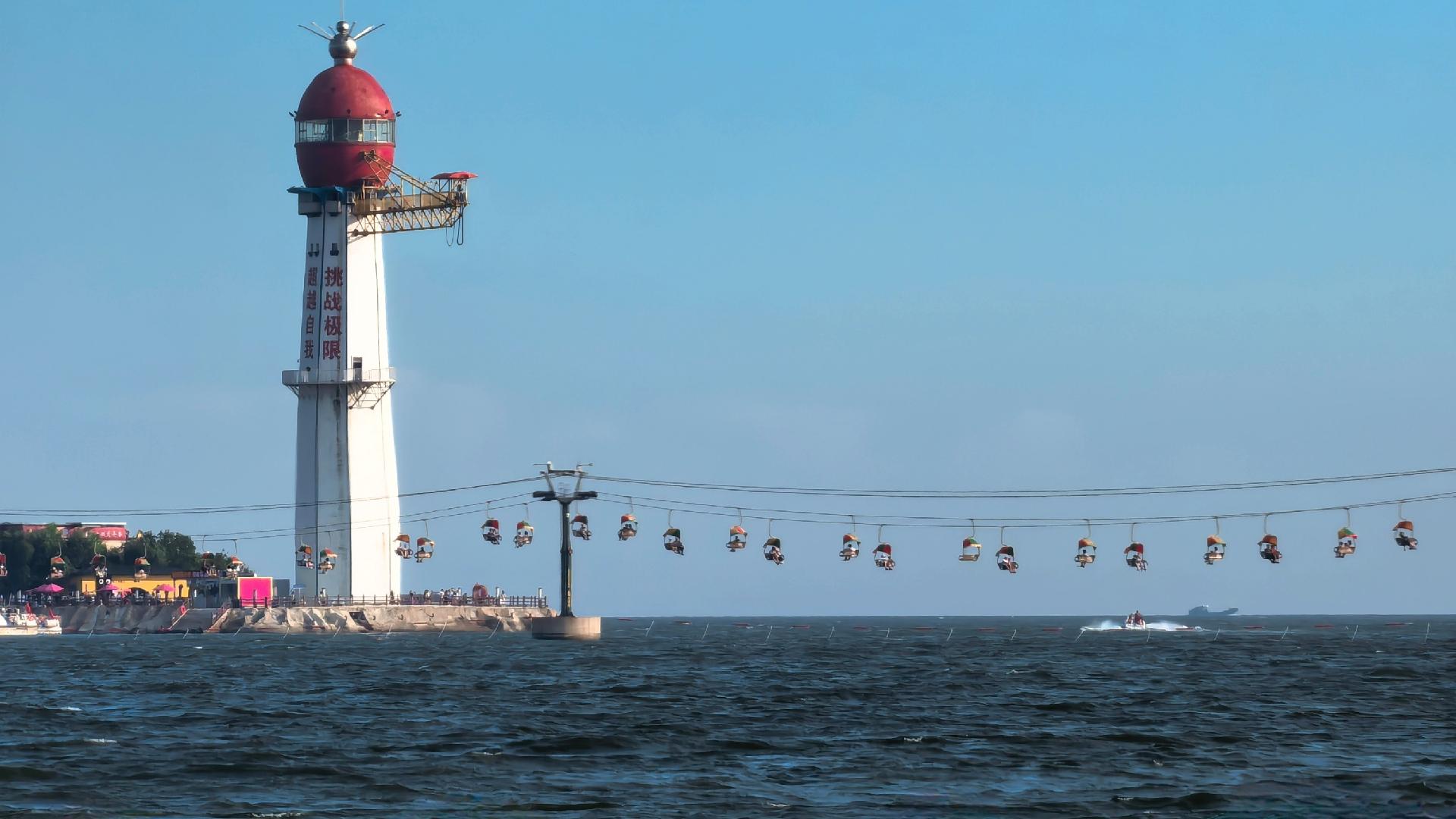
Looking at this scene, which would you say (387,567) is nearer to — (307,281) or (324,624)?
(324,624)

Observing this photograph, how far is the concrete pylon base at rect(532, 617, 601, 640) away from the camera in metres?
153

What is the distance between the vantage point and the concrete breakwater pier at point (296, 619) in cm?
17088

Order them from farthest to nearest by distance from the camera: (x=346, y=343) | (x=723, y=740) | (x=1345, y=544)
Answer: (x=346, y=343) < (x=1345, y=544) < (x=723, y=740)

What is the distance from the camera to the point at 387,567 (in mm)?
176125

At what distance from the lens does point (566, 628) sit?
15338cm

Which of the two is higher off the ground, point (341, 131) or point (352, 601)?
point (341, 131)

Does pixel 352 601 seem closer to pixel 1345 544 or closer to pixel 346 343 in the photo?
pixel 346 343

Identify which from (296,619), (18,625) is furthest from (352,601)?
(18,625)

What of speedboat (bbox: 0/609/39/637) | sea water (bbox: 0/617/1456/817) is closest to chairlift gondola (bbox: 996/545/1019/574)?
sea water (bbox: 0/617/1456/817)

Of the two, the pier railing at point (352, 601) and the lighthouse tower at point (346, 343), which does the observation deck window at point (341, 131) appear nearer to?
the lighthouse tower at point (346, 343)

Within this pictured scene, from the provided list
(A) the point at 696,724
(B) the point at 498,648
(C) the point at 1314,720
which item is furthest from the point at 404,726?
(B) the point at 498,648

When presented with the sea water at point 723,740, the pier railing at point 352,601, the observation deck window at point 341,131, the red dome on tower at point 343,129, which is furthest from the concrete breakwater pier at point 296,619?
the sea water at point 723,740

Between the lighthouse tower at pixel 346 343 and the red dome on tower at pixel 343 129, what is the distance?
98 millimetres

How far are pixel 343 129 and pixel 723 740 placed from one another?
12618 cm
